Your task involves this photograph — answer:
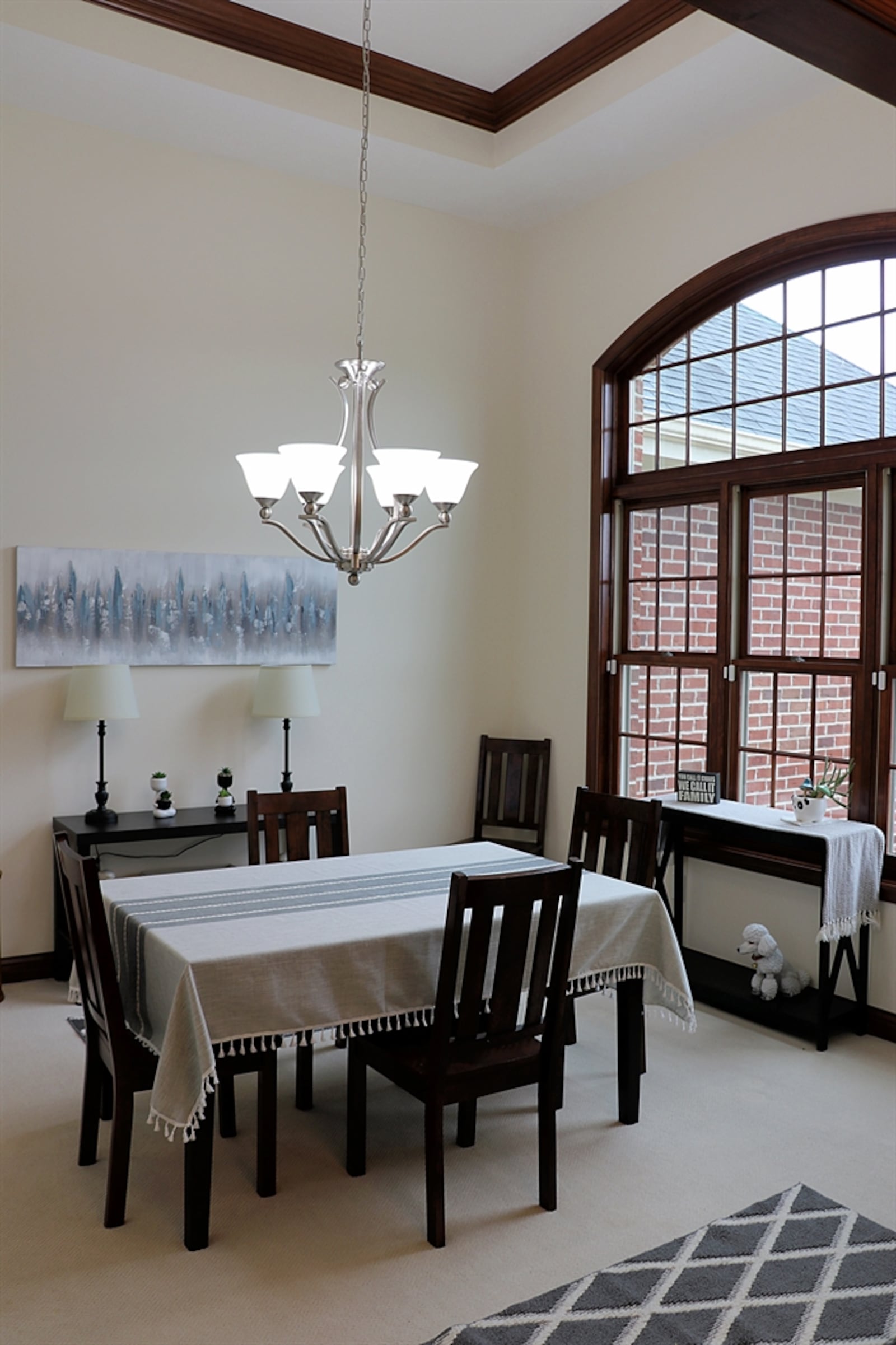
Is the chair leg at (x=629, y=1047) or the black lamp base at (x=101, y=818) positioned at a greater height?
the black lamp base at (x=101, y=818)

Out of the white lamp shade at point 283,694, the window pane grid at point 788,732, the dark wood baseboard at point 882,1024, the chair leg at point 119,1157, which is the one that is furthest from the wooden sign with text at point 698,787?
the chair leg at point 119,1157

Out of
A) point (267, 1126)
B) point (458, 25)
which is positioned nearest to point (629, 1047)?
point (267, 1126)

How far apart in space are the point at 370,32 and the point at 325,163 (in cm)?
72

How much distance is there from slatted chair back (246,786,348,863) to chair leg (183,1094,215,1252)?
119 cm

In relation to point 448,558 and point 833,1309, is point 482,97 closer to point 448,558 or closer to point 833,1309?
point 448,558

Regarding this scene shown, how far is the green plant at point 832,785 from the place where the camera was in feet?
14.0

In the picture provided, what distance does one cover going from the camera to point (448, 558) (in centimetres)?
584

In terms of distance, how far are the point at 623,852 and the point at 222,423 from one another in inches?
109

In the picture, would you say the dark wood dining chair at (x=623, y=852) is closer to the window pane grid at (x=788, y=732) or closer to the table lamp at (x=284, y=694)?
the window pane grid at (x=788, y=732)

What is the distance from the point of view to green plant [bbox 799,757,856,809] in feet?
14.0

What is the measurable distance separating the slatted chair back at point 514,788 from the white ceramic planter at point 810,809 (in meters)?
1.77

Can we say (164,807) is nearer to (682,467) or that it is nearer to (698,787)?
(698,787)

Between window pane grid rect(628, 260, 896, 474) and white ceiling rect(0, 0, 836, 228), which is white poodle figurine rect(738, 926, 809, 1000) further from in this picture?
white ceiling rect(0, 0, 836, 228)

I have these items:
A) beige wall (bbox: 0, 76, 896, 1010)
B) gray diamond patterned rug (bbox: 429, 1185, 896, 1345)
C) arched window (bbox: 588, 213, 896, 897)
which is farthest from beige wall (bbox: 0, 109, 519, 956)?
gray diamond patterned rug (bbox: 429, 1185, 896, 1345)
